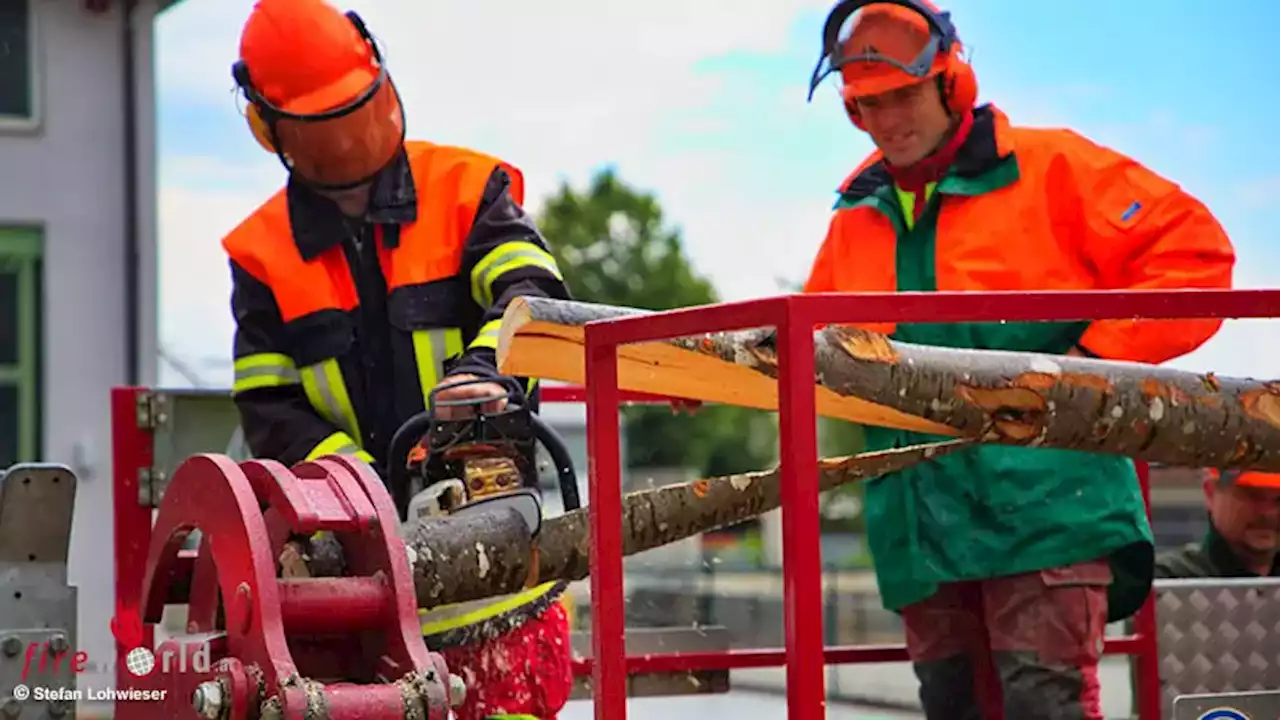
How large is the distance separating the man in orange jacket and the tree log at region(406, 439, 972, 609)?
519 mm

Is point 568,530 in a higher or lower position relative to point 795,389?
lower

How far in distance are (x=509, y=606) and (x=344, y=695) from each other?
1.08 m

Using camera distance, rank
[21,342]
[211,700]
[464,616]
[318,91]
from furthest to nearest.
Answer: [21,342] → [318,91] → [464,616] → [211,700]

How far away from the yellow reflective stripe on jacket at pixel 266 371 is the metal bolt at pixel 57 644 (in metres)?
0.76

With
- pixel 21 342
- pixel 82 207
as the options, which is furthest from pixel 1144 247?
pixel 21 342

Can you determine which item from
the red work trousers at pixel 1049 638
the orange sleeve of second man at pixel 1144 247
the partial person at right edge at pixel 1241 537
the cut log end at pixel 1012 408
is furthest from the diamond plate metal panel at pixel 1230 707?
the partial person at right edge at pixel 1241 537

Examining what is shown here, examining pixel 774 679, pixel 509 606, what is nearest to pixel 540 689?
pixel 509 606

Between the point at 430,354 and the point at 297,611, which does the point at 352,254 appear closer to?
the point at 430,354

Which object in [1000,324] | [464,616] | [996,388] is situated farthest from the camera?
[1000,324]

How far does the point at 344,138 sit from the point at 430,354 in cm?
45

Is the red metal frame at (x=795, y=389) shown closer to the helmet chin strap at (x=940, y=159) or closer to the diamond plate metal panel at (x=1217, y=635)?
the helmet chin strap at (x=940, y=159)

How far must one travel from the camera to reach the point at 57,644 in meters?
3.22

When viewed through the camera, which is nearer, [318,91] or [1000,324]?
[318,91]

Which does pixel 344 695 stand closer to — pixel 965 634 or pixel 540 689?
pixel 540 689
